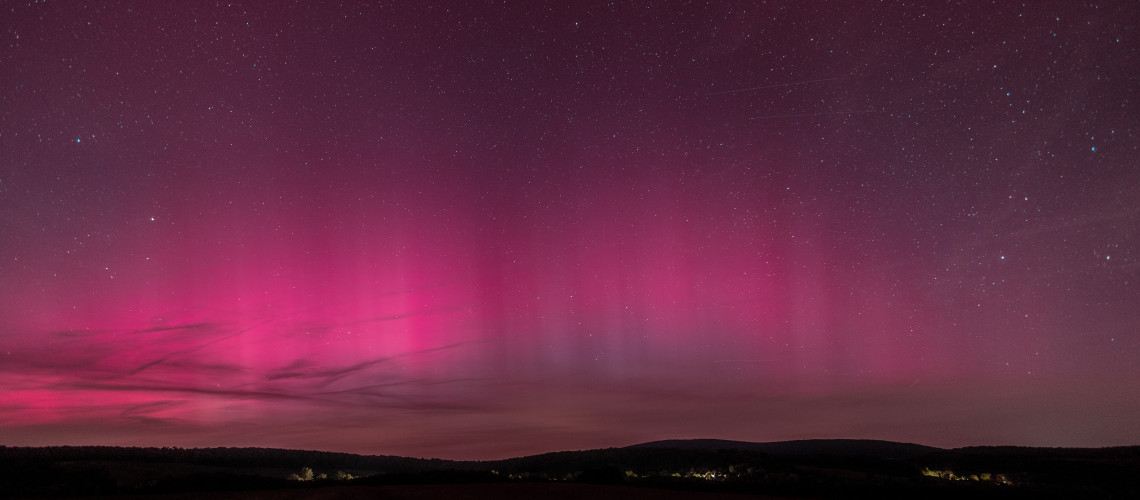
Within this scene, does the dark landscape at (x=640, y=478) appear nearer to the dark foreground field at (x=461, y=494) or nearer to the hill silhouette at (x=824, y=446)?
the dark foreground field at (x=461, y=494)

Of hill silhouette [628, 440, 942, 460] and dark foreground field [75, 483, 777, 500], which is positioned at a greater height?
dark foreground field [75, 483, 777, 500]

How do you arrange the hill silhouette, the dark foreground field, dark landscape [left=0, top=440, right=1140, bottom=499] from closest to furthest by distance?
the dark foreground field < dark landscape [left=0, top=440, right=1140, bottom=499] < the hill silhouette

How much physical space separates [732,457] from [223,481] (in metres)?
18.9

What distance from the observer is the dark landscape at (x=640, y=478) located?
17.2m

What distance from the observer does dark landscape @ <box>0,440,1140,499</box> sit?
17.2m

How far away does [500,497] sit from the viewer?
16.3m

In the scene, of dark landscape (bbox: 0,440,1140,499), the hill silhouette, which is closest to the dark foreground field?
dark landscape (bbox: 0,440,1140,499)

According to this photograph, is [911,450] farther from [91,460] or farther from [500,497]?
[91,460]

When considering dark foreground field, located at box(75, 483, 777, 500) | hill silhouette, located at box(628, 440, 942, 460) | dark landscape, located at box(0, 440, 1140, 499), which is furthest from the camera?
hill silhouette, located at box(628, 440, 942, 460)

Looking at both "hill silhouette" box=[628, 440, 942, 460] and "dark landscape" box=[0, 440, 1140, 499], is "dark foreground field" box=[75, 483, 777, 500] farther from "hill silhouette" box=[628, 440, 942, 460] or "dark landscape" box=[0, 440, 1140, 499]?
"hill silhouette" box=[628, 440, 942, 460]

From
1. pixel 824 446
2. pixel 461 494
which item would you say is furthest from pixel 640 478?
pixel 824 446

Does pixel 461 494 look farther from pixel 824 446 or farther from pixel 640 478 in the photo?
pixel 824 446

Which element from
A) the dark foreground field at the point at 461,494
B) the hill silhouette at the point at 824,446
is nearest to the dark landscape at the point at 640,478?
the dark foreground field at the point at 461,494

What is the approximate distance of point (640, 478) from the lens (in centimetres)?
2086
